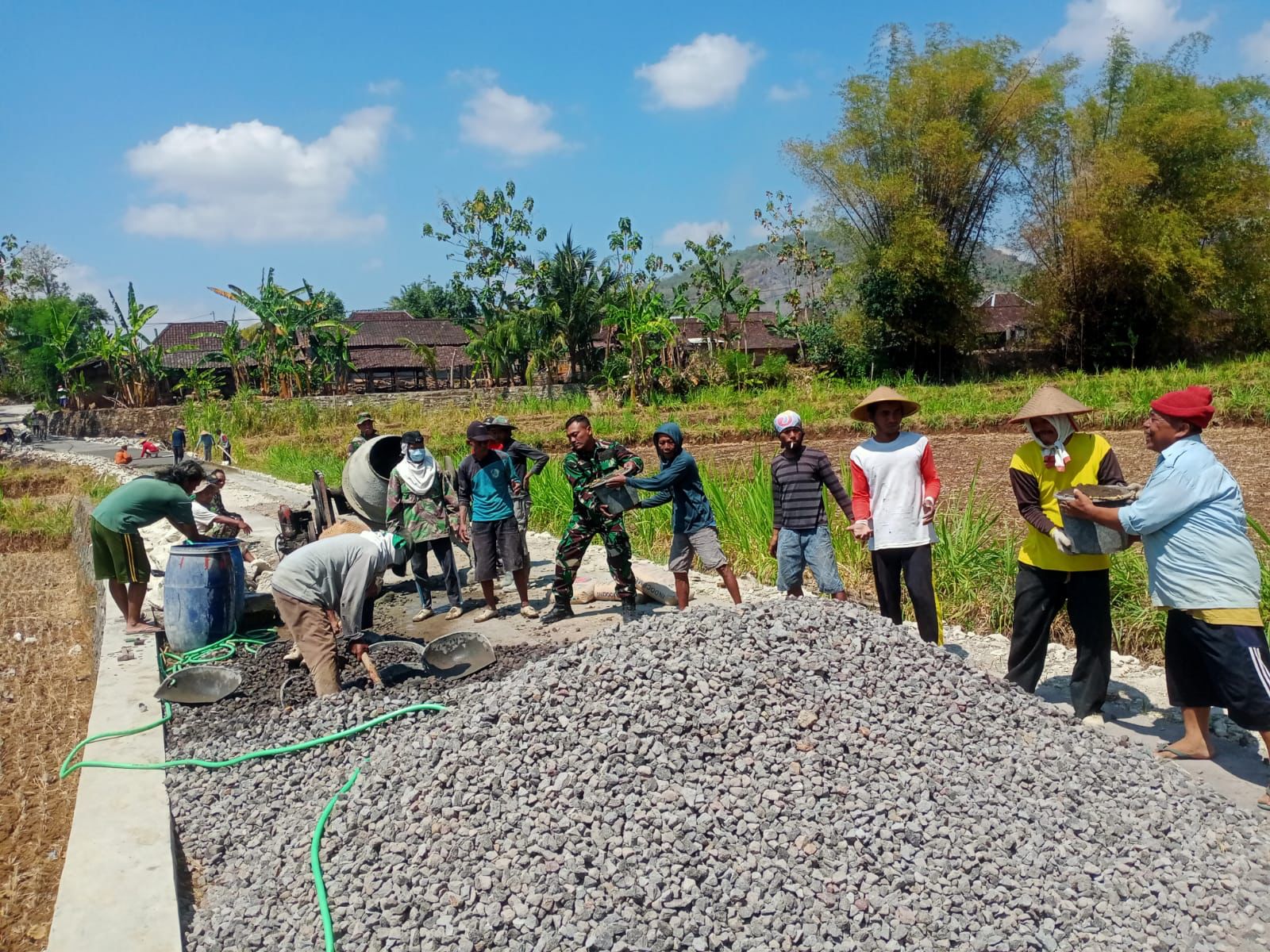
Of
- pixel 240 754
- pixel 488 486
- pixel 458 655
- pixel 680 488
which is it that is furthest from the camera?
pixel 488 486

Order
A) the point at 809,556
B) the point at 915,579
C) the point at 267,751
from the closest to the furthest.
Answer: the point at 267,751, the point at 915,579, the point at 809,556

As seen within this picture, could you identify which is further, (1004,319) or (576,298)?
(1004,319)

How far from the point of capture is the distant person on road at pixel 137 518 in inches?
233

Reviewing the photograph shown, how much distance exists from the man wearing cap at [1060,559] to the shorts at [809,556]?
3.96 feet

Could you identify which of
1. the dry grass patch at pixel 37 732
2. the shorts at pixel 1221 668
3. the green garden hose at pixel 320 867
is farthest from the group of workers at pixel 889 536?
the green garden hose at pixel 320 867

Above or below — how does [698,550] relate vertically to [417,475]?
below

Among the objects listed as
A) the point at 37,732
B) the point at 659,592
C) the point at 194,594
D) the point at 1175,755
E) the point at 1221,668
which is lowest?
the point at 37,732

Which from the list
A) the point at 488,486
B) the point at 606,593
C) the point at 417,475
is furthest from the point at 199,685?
the point at 606,593

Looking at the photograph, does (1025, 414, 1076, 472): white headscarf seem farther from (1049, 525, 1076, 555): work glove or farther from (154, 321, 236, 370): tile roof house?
(154, 321, 236, 370): tile roof house

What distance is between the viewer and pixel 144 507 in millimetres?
5930

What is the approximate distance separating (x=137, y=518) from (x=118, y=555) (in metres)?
0.29

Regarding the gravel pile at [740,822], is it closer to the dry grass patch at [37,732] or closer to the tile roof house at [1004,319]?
the dry grass patch at [37,732]

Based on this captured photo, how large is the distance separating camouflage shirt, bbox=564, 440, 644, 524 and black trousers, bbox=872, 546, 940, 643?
5.79ft

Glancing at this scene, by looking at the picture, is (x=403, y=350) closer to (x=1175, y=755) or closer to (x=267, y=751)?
(x=267, y=751)
